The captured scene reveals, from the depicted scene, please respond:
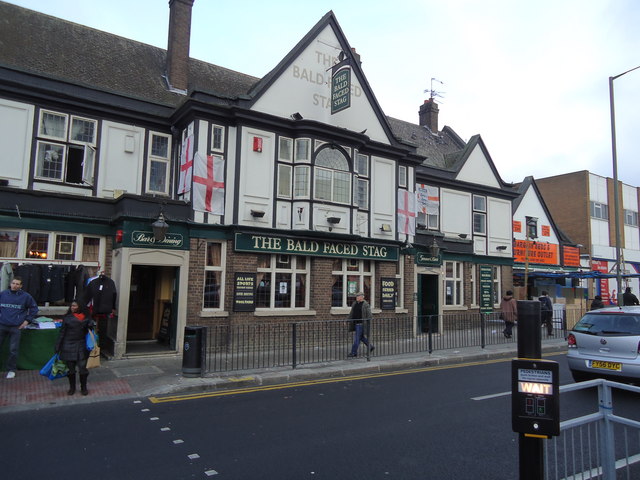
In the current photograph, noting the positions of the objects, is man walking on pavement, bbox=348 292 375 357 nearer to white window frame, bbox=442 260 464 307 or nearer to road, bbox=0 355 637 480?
road, bbox=0 355 637 480

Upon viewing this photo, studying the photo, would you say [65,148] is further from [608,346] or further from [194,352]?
[608,346]

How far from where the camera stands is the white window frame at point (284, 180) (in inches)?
586

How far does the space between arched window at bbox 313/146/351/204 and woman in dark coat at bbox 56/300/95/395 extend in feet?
27.7

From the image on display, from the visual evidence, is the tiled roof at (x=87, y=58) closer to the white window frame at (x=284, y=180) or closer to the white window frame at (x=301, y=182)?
the white window frame at (x=284, y=180)

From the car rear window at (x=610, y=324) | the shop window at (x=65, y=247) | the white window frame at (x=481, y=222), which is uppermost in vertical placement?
the white window frame at (x=481, y=222)

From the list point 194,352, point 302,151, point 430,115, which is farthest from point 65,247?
point 430,115

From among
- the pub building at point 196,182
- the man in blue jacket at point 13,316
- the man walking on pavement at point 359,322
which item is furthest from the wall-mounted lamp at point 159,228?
the man walking on pavement at point 359,322

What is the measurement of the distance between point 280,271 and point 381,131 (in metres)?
6.99

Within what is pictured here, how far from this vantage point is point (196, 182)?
13.0 m

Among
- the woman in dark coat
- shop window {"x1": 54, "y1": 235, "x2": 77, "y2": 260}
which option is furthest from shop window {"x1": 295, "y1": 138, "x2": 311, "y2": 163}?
the woman in dark coat

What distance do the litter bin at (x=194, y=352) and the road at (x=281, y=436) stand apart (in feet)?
4.70

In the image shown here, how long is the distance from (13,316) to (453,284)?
55.3 ft

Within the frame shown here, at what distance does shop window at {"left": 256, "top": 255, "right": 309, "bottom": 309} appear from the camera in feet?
47.1

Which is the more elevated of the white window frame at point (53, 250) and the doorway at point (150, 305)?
the white window frame at point (53, 250)
